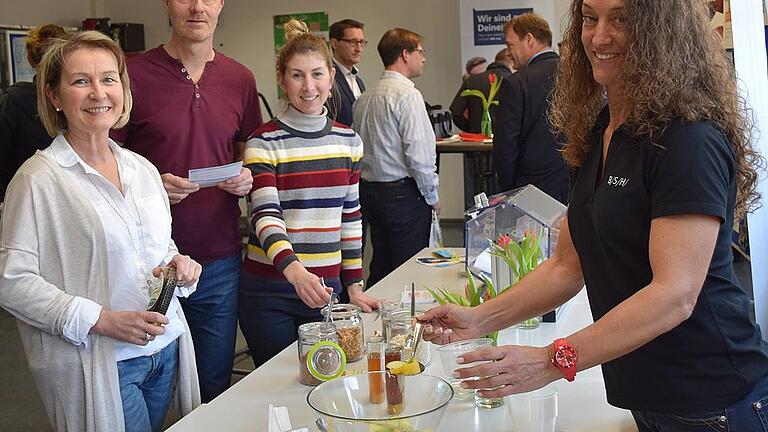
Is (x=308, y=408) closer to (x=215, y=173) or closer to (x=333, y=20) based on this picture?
(x=215, y=173)

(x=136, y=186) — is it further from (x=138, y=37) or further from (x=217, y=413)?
(x=138, y=37)

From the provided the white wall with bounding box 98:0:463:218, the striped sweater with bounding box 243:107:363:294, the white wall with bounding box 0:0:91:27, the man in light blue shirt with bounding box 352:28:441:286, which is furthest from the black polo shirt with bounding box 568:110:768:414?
the white wall with bounding box 0:0:91:27

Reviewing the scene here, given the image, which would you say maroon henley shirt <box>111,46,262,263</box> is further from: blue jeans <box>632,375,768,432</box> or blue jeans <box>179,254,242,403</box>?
blue jeans <box>632,375,768,432</box>

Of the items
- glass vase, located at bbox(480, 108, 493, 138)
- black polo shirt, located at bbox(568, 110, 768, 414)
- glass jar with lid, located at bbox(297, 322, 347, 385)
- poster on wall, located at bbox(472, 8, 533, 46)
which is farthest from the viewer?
poster on wall, located at bbox(472, 8, 533, 46)

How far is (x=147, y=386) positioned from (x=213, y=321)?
1.69 ft

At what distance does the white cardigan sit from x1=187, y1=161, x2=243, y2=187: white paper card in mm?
464

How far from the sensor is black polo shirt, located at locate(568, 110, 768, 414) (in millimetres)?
1326

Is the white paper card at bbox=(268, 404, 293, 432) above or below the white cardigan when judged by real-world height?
below

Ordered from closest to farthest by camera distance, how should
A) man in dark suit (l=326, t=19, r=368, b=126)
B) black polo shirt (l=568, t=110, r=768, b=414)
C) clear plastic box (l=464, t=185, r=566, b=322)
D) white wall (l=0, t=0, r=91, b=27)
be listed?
black polo shirt (l=568, t=110, r=768, b=414), clear plastic box (l=464, t=185, r=566, b=322), man in dark suit (l=326, t=19, r=368, b=126), white wall (l=0, t=0, r=91, b=27)

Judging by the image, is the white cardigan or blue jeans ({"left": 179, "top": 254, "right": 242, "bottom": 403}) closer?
the white cardigan

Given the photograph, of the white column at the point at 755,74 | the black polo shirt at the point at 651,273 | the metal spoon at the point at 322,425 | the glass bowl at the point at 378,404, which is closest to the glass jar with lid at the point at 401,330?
the glass bowl at the point at 378,404

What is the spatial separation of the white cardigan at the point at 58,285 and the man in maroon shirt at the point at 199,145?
0.59 metres

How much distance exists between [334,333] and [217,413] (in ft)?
1.05

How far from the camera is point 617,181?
1431 mm
